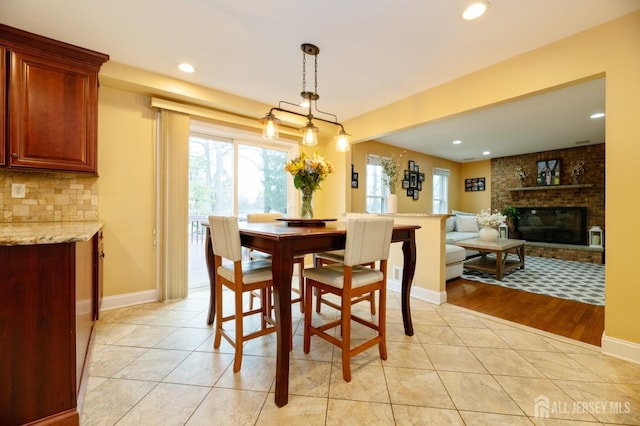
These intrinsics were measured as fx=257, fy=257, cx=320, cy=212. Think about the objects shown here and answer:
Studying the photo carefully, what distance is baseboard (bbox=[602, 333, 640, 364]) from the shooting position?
174 cm

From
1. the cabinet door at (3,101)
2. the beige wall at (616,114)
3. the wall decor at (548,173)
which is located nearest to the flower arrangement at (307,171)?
the beige wall at (616,114)

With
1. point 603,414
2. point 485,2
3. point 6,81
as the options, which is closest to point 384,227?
point 603,414

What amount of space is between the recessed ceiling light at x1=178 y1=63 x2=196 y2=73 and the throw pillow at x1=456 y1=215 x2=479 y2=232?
19.3 feet

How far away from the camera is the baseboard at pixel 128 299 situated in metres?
2.58

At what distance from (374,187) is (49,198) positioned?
4.50 meters

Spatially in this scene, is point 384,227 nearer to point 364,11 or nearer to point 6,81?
point 364,11

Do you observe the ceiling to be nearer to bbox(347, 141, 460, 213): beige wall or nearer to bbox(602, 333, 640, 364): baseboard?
bbox(347, 141, 460, 213): beige wall

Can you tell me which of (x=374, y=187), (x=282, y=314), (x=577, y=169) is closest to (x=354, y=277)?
(x=282, y=314)

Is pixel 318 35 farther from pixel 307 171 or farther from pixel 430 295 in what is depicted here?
pixel 430 295

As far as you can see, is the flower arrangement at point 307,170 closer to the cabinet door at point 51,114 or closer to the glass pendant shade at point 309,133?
the glass pendant shade at point 309,133

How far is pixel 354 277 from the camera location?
168cm

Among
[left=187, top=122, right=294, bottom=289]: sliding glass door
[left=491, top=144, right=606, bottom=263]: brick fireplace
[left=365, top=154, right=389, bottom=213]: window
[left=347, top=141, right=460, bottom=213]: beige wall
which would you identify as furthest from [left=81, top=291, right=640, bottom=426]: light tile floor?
[left=491, top=144, right=606, bottom=263]: brick fireplace

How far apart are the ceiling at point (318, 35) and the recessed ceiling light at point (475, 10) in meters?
0.04

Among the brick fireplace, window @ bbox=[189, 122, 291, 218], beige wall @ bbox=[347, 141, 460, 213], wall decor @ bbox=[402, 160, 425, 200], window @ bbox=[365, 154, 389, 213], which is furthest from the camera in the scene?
wall decor @ bbox=[402, 160, 425, 200]
